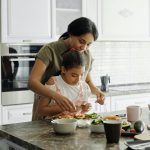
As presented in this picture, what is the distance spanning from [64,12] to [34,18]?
1.36ft

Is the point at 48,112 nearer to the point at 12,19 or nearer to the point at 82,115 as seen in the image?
the point at 82,115

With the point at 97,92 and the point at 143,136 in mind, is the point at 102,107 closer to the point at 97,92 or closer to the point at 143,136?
the point at 97,92

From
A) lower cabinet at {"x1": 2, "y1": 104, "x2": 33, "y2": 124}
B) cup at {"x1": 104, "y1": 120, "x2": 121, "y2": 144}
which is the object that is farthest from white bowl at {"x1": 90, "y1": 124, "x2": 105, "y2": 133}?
lower cabinet at {"x1": 2, "y1": 104, "x2": 33, "y2": 124}

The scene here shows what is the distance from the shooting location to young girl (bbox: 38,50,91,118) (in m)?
2.14

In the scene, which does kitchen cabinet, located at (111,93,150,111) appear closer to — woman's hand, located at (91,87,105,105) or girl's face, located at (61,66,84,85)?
woman's hand, located at (91,87,105,105)

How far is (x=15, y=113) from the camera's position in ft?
11.4

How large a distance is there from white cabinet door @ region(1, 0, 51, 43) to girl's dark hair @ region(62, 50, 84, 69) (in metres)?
A: 1.39

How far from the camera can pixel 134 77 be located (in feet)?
16.1

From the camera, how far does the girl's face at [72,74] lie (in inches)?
85.4

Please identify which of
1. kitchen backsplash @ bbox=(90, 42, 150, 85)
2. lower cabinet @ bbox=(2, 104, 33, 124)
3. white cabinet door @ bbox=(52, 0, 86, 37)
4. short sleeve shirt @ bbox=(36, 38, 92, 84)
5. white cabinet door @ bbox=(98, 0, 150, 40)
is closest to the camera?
short sleeve shirt @ bbox=(36, 38, 92, 84)

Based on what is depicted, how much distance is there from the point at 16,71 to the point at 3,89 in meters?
0.23

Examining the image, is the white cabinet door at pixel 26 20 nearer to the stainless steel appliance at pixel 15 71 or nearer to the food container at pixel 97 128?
the stainless steel appliance at pixel 15 71

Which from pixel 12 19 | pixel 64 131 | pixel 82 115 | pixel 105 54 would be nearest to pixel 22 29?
pixel 12 19

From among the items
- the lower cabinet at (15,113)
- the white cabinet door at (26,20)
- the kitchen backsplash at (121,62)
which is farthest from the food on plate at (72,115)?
the kitchen backsplash at (121,62)
